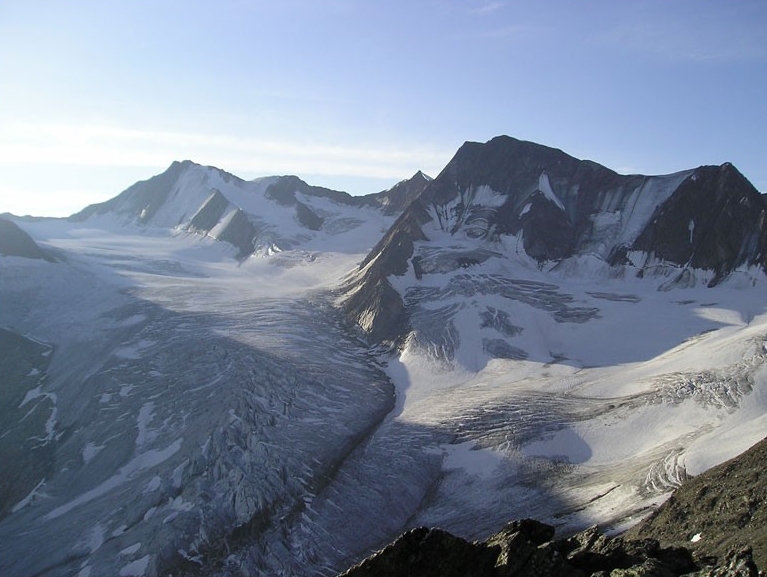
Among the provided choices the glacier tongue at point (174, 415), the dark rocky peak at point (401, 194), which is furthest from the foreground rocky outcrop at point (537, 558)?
the dark rocky peak at point (401, 194)

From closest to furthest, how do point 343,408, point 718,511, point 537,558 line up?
point 537,558 → point 718,511 → point 343,408

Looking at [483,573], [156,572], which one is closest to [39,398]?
[156,572]

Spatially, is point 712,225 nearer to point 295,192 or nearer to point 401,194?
point 401,194

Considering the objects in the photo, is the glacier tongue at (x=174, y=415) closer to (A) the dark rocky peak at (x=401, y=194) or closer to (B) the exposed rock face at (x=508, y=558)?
(B) the exposed rock face at (x=508, y=558)

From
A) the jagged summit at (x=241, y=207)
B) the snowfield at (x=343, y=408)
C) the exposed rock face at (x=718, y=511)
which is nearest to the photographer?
the exposed rock face at (x=718, y=511)

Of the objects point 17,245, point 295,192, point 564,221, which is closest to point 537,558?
point 564,221
